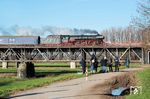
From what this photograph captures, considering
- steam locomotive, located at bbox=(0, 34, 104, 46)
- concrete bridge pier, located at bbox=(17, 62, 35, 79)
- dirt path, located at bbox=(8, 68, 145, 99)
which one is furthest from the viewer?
steam locomotive, located at bbox=(0, 34, 104, 46)

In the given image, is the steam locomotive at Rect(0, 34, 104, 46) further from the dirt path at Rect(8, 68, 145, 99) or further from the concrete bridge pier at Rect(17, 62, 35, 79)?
the dirt path at Rect(8, 68, 145, 99)

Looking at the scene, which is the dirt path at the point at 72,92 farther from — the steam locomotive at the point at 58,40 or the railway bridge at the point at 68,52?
the steam locomotive at the point at 58,40

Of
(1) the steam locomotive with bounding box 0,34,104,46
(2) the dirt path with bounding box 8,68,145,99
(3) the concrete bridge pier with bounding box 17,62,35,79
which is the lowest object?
(2) the dirt path with bounding box 8,68,145,99

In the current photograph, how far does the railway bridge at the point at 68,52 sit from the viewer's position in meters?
76.6

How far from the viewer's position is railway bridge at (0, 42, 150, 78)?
76562 mm

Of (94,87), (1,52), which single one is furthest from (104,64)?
(1,52)

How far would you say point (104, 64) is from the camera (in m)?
42.4

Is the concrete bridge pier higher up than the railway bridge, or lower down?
lower down

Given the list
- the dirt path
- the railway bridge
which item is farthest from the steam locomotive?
the dirt path

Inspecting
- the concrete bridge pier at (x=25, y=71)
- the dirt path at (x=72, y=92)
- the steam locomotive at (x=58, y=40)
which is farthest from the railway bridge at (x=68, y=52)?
the dirt path at (x=72, y=92)

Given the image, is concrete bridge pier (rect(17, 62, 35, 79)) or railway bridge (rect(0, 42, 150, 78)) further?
railway bridge (rect(0, 42, 150, 78))

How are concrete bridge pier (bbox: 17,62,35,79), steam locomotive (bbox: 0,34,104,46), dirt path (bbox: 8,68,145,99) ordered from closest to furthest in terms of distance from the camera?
dirt path (bbox: 8,68,145,99) → concrete bridge pier (bbox: 17,62,35,79) → steam locomotive (bbox: 0,34,104,46)

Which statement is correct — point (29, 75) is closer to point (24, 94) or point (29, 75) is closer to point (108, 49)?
point (108, 49)

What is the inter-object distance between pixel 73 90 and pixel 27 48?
56719mm
